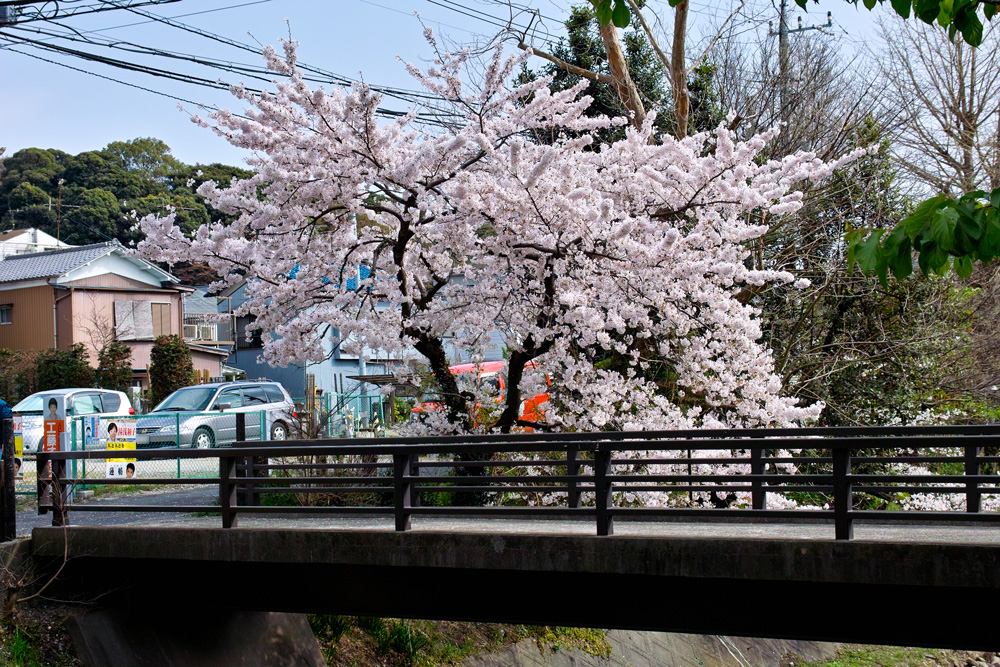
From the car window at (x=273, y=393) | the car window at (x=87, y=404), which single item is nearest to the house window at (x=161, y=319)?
the car window at (x=87, y=404)

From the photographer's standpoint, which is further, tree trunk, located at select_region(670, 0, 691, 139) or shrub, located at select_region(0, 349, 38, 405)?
shrub, located at select_region(0, 349, 38, 405)

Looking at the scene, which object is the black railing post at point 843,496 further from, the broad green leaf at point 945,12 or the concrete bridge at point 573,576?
the broad green leaf at point 945,12

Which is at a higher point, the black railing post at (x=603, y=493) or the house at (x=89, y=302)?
the house at (x=89, y=302)

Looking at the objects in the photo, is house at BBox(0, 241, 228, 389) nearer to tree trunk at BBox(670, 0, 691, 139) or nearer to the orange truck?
the orange truck

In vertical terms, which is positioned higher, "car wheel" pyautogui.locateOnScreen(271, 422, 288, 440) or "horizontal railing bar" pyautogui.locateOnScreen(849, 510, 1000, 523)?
"horizontal railing bar" pyautogui.locateOnScreen(849, 510, 1000, 523)

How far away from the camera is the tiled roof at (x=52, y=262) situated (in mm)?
34938

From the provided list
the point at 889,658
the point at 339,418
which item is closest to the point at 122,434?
the point at 339,418

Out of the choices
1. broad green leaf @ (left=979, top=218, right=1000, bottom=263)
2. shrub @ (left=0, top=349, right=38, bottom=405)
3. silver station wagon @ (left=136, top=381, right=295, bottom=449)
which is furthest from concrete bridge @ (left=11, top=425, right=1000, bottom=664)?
shrub @ (left=0, top=349, right=38, bottom=405)

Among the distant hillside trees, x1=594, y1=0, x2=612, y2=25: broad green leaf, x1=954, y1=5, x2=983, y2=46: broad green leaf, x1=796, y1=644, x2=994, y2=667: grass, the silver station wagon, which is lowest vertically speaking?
x1=796, y1=644, x2=994, y2=667: grass

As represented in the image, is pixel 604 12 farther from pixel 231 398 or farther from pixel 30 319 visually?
pixel 30 319

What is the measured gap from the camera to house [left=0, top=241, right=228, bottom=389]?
34594 mm

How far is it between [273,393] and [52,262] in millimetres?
17266

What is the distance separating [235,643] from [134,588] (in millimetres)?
1361

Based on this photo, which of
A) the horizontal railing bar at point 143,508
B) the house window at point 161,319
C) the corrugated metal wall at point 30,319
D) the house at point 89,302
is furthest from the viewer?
the house window at point 161,319
